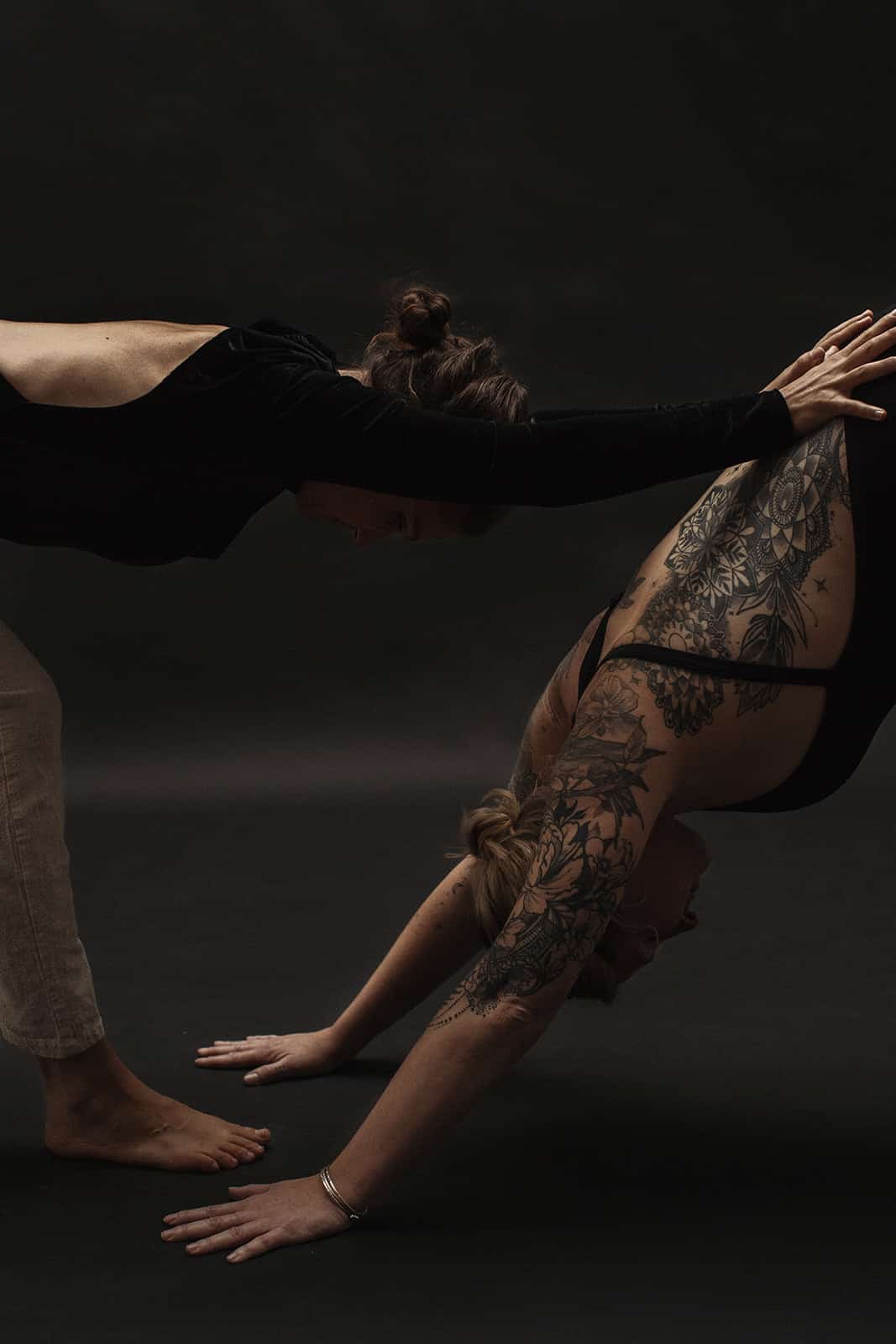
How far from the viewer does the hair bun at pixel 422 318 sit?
2.68 metres

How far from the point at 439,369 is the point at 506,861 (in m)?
0.74

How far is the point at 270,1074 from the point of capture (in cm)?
317

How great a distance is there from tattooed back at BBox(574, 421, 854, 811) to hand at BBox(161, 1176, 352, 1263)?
78cm

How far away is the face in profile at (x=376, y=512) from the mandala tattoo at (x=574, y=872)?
467mm

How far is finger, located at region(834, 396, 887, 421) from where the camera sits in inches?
102

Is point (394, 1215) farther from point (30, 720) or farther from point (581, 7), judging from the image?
point (581, 7)

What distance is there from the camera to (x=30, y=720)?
2.67 metres

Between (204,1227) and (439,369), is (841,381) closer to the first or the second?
(439,369)

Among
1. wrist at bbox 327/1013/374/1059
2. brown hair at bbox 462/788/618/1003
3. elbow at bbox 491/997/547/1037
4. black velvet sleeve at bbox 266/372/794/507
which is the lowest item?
wrist at bbox 327/1013/374/1059

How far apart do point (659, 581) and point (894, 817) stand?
7.07 feet

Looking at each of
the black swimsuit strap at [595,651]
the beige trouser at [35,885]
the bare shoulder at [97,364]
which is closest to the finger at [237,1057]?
Answer: the beige trouser at [35,885]

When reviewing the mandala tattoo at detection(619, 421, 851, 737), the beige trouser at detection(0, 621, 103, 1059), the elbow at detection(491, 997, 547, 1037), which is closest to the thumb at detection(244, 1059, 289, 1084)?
the beige trouser at detection(0, 621, 103, 1059)

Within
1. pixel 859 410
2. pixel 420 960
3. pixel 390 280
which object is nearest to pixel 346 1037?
pixel 420 960

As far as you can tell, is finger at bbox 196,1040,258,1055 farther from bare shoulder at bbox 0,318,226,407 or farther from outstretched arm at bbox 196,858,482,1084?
bare shoulder at bbox 0,318,226,407
